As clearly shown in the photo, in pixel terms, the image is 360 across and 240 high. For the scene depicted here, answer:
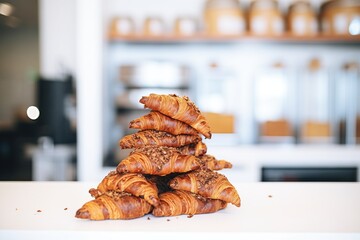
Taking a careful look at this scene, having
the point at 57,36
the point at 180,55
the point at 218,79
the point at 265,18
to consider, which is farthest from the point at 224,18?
the point at 57,36

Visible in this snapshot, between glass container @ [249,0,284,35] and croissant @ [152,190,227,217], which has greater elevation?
glass container @ [249,0,284,35]

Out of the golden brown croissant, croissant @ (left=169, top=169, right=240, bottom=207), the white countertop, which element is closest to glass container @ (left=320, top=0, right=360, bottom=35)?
the white countertop

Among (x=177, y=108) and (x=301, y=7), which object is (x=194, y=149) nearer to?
(x=177, y=108)

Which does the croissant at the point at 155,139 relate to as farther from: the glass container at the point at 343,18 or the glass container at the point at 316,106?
the glass container at the point at 343,18

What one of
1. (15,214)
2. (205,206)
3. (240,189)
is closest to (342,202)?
(240,189)

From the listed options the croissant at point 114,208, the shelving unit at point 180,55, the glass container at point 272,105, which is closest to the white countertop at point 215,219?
the croissant at point 114,208

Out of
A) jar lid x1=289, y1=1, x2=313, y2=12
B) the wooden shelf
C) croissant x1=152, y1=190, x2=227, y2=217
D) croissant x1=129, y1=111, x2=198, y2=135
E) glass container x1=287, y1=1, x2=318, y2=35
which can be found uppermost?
jar lid x1=289, y1=1, x2=313, y2=12

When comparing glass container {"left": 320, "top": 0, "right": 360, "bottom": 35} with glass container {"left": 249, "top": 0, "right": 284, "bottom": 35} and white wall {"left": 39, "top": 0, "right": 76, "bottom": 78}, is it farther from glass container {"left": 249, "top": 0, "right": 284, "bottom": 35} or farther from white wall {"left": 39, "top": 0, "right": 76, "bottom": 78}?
white wall {"left": 39, "top": 0, "right": 76, "bottom": 78}

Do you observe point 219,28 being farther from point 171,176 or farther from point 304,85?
point 171,176
